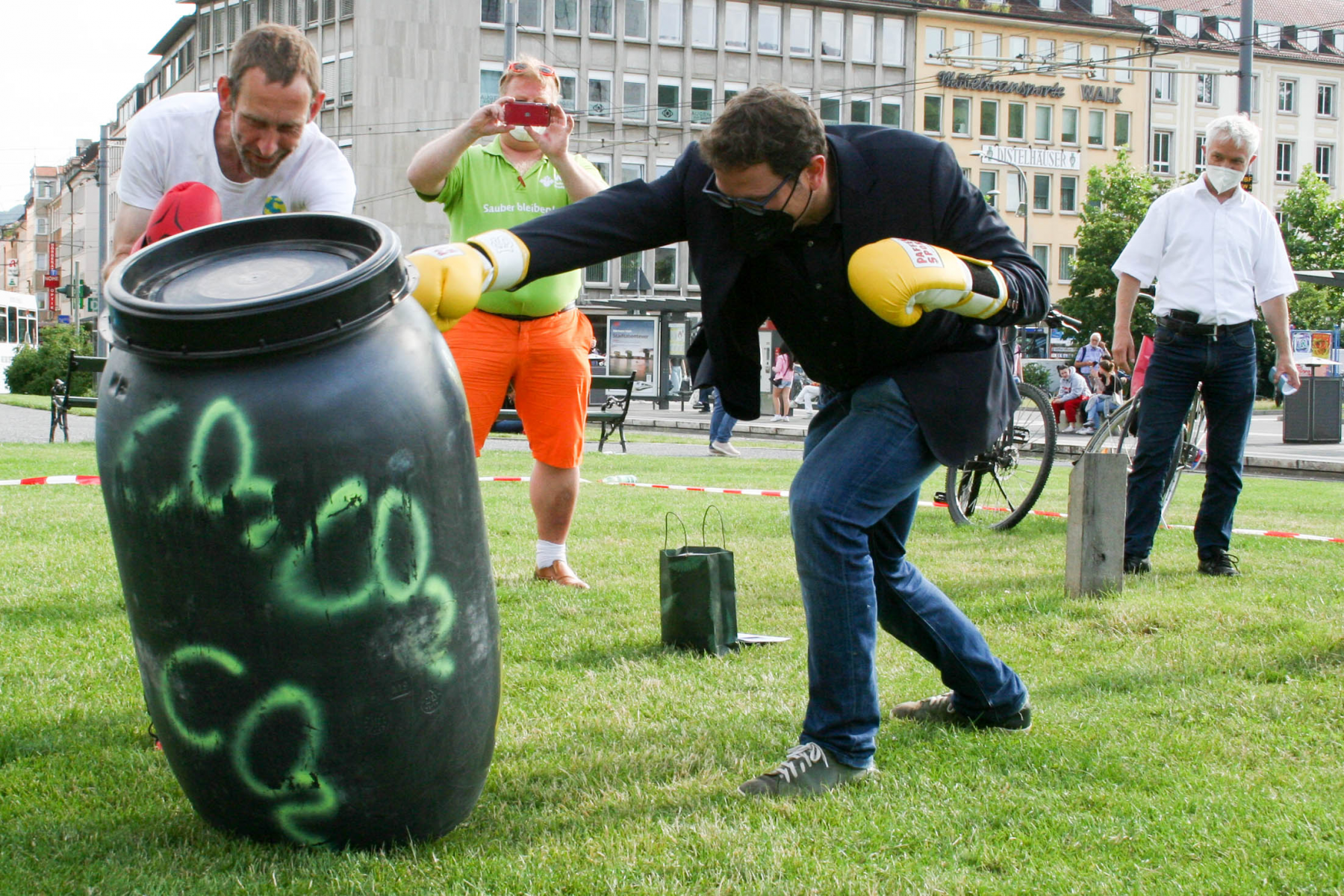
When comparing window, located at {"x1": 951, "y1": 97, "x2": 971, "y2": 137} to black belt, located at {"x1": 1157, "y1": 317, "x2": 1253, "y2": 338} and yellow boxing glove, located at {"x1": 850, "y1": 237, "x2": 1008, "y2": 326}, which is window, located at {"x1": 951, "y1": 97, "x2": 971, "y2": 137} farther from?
yellow boxing glove, located at {"x1": 850, "y1": 237, "x2": 1008, "y2": 326}

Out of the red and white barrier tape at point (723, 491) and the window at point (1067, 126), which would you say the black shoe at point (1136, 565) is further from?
the window at point (1067, 126)

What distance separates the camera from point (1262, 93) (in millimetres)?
65188

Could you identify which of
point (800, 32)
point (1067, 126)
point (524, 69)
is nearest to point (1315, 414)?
point (524, 69)

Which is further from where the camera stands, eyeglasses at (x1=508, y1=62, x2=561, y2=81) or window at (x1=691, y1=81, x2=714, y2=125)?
window at (x1=691, y1=81, x2=714, y2=125)

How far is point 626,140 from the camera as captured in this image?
171 feet

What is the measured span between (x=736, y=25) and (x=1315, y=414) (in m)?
37.9

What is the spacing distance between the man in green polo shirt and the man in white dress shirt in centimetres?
254

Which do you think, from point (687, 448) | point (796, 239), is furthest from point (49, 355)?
point (796, 239)

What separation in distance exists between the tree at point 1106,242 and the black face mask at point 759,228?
4866 centimetres

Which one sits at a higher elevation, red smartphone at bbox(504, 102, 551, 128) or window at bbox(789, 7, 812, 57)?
window at bbox(789, 7, 812, 57)

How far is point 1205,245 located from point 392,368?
4843mm

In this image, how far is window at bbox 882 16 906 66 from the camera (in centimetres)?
5634

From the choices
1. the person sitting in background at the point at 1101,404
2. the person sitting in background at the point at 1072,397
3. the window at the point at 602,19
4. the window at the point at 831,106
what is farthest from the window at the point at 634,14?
the person sitting in background at the point at 1072,397

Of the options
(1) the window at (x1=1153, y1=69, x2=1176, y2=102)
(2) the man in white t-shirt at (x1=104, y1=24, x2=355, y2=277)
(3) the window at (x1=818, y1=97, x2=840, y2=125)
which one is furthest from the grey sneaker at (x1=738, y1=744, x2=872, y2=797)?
(1) the window at (x1=1153, y1=69, x2=1176, y2=102)
